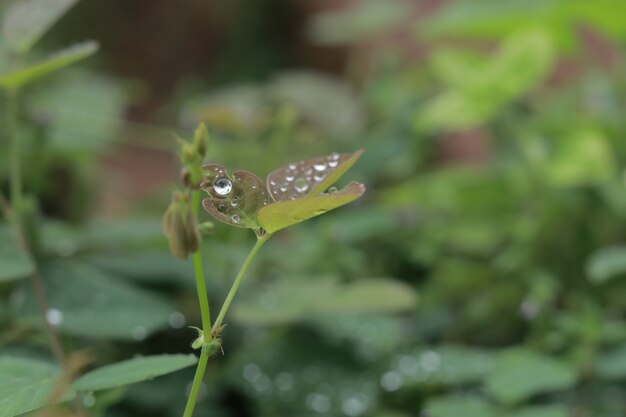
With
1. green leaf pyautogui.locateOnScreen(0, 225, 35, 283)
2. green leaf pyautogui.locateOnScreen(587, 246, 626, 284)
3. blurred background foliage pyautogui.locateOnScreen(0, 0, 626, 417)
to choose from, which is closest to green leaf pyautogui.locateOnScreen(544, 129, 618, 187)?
blurred background foliage pyautogui.locateOnScreen(0, 0, 626, 417)

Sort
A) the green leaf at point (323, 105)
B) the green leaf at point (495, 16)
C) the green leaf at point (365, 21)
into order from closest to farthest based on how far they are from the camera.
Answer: the green leaf at point (495, 16)
the green leaf at point (323, 105)
the green leaf at point (365, 21)

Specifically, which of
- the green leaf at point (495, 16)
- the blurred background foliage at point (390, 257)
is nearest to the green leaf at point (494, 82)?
the blurred background foliage at point (390, 257)

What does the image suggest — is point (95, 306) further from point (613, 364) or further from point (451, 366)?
point (613, 364)

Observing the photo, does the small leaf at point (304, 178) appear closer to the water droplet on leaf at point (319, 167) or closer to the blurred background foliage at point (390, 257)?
the water droplet on leaf at point (319, 167)

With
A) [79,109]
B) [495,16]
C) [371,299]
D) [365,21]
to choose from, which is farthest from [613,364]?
[365,21]

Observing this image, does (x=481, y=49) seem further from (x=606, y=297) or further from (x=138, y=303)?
(x=138, y=303)
